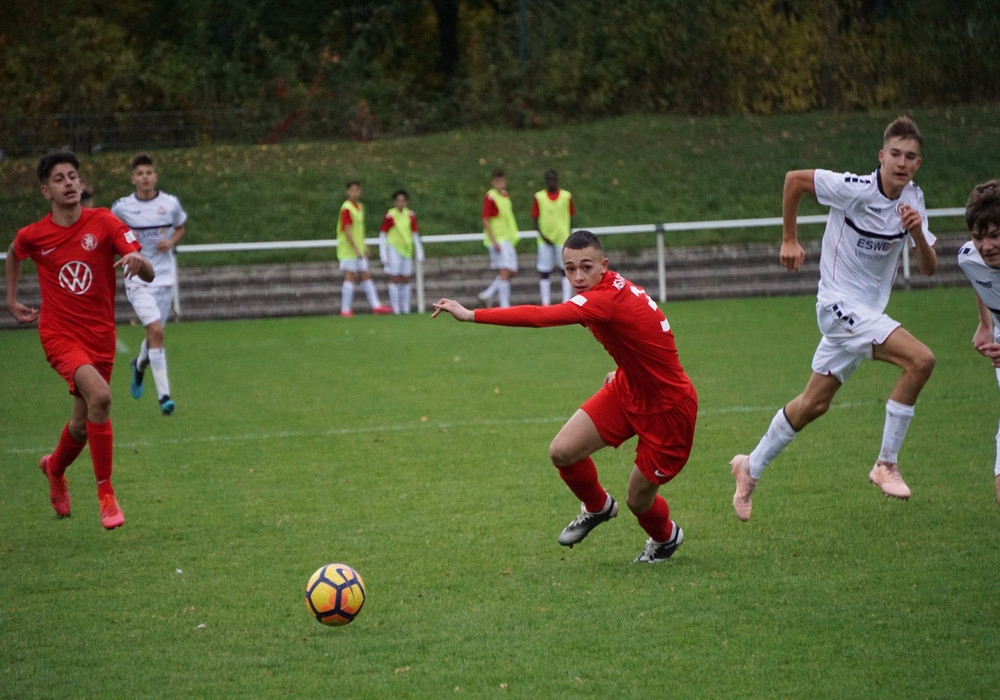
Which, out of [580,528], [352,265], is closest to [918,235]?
[580,528]

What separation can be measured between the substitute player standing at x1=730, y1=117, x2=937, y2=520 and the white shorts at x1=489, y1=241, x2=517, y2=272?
13109mm

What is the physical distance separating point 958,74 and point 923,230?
24.9 meters

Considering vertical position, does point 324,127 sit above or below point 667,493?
above

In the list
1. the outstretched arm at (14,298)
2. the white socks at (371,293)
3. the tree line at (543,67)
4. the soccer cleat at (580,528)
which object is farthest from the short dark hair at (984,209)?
the tree line at (543,67)

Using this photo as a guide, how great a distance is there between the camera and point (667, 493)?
722cm

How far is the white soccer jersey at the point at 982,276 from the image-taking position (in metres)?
5.02

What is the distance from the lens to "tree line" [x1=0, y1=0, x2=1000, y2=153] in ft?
94.6

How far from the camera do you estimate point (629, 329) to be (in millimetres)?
5398

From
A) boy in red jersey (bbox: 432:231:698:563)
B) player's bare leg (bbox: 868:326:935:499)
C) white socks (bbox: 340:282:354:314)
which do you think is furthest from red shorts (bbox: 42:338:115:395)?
white socks (bbox: 340:282:354:314)

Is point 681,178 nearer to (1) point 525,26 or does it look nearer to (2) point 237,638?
(1) point 525,26

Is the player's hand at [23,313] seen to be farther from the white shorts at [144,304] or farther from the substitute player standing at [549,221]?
the substitute player standing at [549,221]

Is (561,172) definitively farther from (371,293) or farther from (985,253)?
(985,253)

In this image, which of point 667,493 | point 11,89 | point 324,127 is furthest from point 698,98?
point 667,493

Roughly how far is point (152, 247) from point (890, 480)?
7672 millimetres
